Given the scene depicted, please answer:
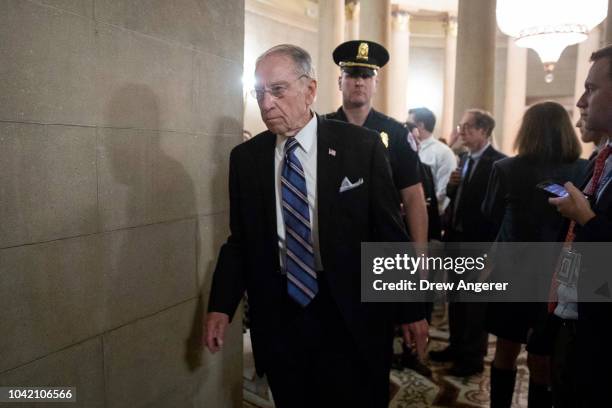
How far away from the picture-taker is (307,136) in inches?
69.2

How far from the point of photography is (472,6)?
6328 mm

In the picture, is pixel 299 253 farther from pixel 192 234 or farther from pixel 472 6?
pixel 472 6

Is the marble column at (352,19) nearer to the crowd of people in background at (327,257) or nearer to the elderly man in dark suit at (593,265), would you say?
the crowd of people in background at (327,257)

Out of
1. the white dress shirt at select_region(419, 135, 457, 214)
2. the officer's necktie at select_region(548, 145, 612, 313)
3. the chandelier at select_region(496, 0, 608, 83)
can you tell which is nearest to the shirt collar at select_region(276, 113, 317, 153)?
the officer's necktie at select_region(548, 145, 612, 313)

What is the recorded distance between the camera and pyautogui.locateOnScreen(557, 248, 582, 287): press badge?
5.38 ft

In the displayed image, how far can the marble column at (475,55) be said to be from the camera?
6.34 metres

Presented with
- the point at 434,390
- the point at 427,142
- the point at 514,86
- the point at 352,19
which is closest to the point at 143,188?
the point at 434,390

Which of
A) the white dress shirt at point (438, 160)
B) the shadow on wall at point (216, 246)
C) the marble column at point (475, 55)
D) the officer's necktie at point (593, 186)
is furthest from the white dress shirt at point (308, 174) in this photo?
the marble column at point (475, 55)

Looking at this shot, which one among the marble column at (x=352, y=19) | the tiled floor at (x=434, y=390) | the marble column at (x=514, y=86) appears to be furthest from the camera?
the marble column at (x=352, y=19)

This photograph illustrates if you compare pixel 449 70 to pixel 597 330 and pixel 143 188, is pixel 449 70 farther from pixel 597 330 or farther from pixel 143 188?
pixel 597 330

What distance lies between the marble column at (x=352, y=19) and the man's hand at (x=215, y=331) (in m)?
11.7

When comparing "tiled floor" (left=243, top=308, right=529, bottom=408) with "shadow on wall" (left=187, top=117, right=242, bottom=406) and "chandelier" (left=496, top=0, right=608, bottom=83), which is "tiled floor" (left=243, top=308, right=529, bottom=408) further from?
"chandelier" (left=496, top=0, right=608, bottom=83)

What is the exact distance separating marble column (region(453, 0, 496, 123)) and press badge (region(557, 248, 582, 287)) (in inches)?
200

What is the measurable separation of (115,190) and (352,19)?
11785 mm
